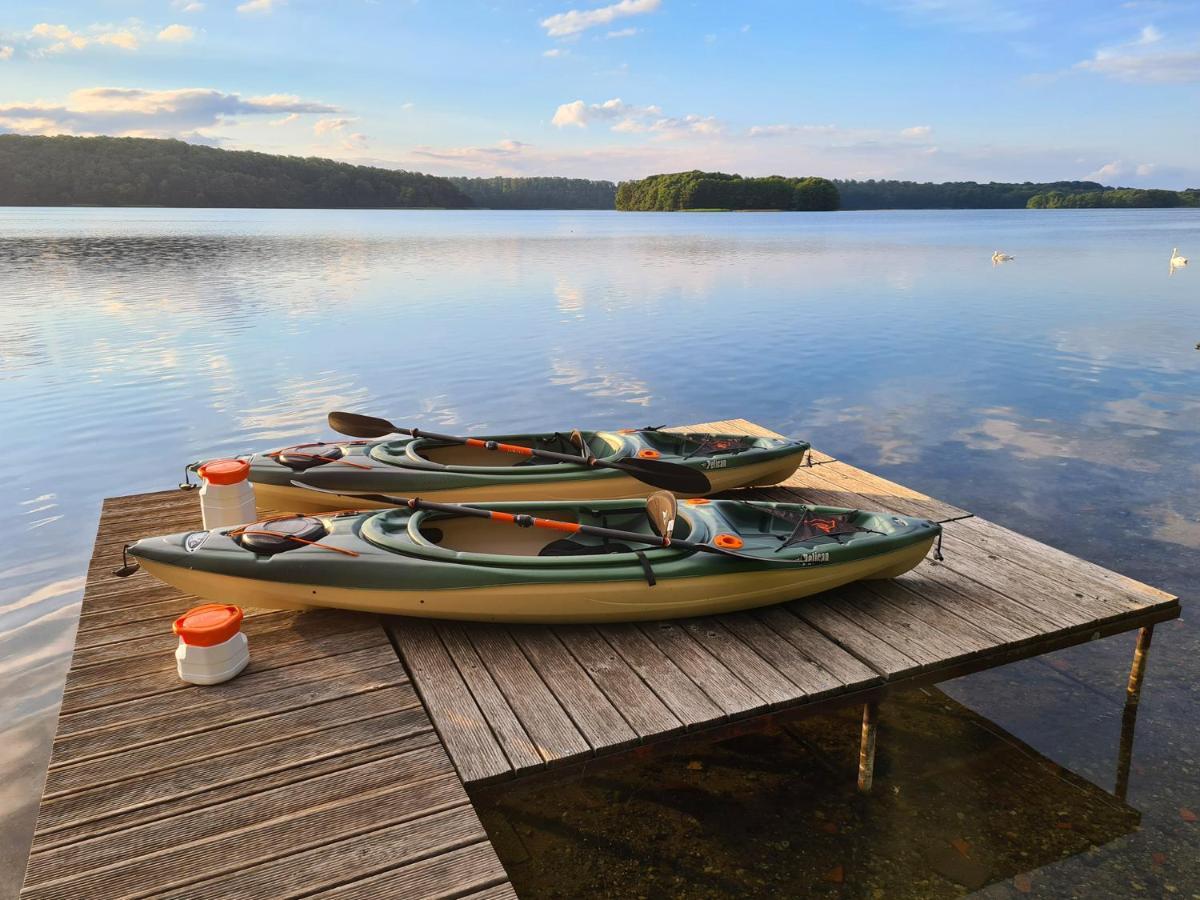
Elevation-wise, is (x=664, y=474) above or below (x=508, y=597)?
above

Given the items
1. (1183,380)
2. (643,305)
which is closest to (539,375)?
(643,305)

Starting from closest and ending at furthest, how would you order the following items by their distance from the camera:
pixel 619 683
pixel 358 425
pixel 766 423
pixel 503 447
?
pixel 619 683 < pixel 503 447 < pixel 358 425 < pixel 766 423

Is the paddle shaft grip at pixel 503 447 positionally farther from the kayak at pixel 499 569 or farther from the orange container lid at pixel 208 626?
the orange container lid at pixel 208 626

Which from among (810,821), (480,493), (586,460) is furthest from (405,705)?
(586,460)

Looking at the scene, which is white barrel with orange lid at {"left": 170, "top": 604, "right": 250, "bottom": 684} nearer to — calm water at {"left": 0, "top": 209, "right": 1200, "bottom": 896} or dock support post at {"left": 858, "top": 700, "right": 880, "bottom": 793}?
calm water at {"left": 0, "top": 209, "right": 1200, "bottom": 896}

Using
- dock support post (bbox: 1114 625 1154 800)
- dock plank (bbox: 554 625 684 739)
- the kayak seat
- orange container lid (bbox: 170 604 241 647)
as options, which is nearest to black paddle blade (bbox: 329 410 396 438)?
the kayak seat

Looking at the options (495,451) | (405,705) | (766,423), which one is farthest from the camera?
(766,423)

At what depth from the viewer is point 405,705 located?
4.02 m

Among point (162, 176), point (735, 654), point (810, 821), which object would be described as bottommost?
point (810, 821)

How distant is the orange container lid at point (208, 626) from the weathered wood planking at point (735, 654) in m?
A: 0.94

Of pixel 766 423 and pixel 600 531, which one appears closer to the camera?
pixel 600 531

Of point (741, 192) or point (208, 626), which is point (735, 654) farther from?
point (741, 192)

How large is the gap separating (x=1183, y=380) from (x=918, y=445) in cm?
778

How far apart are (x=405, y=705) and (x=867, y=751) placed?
9.17 feet
